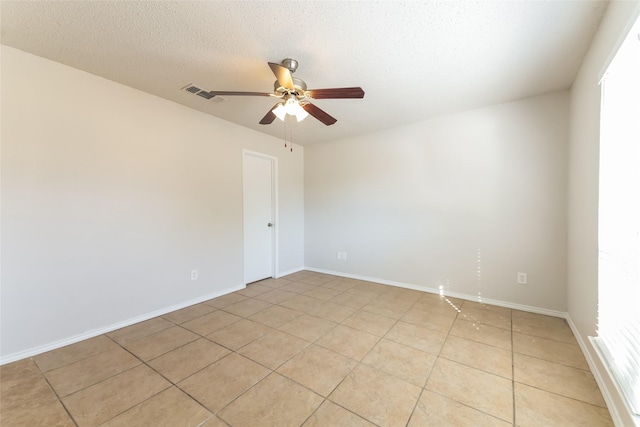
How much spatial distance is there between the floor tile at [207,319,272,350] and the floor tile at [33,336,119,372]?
2.86ft

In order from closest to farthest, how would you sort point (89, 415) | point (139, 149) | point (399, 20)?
1. point (89, 415)
2. point (399, 20)
3. point (139, 149)

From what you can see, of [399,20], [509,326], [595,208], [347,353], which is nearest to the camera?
[399,20]

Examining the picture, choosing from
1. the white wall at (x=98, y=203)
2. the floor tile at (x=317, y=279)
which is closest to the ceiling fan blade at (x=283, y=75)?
the white wall at (x=98, y=203)

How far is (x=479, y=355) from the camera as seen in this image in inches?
78.2

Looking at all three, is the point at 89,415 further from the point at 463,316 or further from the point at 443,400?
the point at 463,316

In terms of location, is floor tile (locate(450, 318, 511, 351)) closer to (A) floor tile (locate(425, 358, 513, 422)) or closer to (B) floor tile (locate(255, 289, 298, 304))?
(A) floor tile (locate(425, 358, 513, 422))

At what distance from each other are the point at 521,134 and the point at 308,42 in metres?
2.62

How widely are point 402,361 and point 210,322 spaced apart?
6.41 feet

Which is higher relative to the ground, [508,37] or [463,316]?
[508,37]

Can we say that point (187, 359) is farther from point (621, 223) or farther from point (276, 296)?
point (621, 223)

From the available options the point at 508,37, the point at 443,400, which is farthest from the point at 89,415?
the point at 508,37

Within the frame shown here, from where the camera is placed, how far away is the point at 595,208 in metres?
1.79

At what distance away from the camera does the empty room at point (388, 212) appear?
1.51 metres

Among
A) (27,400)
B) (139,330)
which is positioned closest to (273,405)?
(27,400)
